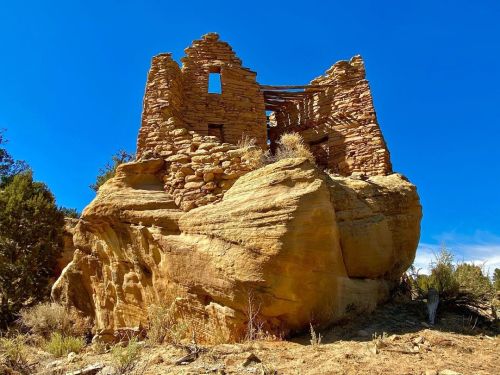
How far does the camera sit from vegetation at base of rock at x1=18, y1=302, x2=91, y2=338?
10164mm

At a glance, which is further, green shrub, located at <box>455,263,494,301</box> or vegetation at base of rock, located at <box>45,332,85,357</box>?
green shrub, located at <box>455,263,494,301</box>

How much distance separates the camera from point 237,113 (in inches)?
449

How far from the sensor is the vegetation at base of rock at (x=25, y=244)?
41.5 feet

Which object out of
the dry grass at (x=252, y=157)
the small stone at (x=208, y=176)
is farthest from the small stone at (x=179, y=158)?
the dry grass at (x=252, y=157)

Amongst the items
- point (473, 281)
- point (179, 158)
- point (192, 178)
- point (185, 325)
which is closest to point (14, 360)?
point (185, 325)

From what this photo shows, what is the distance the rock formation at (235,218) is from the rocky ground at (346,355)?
0.58 m

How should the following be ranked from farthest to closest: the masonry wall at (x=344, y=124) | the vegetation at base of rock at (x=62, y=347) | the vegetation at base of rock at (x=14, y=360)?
the masonry wall at (x=344, y=124)
the vegetation at base of rock at (x=62, y=347)
the vegetation at base of rock at (x=14, y=360)

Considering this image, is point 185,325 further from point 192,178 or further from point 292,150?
point 292,150

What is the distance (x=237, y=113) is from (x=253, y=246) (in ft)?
18.5

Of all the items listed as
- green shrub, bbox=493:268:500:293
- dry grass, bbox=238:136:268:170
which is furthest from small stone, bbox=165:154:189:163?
green shrub, bbox=493:268:500:293

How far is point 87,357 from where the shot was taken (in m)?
6.96

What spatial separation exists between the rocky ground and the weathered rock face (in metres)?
0.58

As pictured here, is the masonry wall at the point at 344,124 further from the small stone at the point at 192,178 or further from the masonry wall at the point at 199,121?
the small stone at the point at 192,178

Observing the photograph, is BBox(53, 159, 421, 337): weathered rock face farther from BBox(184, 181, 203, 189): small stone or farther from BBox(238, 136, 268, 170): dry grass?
BBox(184, 181, 203, 189): small stone
